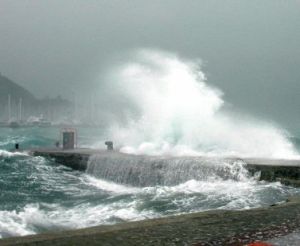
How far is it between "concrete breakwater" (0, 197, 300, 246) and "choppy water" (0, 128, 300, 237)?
4.51 metres

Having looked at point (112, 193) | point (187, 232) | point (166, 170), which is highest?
point (166, 170)

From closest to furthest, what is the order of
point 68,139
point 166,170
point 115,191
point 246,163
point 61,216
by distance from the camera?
point 61,216 < point 115,191 < point 246,163 < point 166,170 < point 68,139

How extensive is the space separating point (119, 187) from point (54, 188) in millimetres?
3441

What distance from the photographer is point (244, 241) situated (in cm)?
697

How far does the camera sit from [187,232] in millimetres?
7613

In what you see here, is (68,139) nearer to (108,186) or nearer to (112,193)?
(108,186)

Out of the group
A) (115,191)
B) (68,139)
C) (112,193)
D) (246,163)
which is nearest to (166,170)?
(115,191)

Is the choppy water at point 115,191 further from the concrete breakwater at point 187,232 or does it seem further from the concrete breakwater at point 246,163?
the concrete breakwater at point 187,232

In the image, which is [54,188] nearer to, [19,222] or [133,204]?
[133,204]

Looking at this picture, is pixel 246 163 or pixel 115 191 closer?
pixel 115 191

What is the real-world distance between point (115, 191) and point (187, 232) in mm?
13300

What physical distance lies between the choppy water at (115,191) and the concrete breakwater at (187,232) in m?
4.51

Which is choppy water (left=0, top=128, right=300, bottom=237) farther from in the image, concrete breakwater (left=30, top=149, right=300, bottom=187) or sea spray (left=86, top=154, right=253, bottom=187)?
concrete breakwater (left=30, top=149, right=300, bottom=187)

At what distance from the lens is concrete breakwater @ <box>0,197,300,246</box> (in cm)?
695
